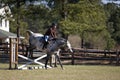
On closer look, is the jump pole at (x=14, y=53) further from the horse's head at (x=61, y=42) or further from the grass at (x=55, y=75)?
the horse's head at (x=61, y=42)

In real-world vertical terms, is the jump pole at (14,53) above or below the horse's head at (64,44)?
below

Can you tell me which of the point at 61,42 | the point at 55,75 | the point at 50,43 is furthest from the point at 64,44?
the point at 55,75

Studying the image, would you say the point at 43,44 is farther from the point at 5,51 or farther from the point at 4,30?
the point at 4,30

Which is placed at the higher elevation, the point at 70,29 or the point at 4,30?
the point at 70,29

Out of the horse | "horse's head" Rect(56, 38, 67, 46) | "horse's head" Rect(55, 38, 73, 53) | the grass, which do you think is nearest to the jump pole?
the horse

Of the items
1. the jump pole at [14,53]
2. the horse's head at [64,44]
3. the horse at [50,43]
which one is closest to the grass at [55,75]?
the jump pole at [14,53]

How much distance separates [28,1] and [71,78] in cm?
2710

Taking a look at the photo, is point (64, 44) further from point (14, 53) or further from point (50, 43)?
point (14, 53)

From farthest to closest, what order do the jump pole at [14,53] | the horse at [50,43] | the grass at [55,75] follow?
the horse at [50,43] < the jump pole at [14,53] < the grass at [55,75]

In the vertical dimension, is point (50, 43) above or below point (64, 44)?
below

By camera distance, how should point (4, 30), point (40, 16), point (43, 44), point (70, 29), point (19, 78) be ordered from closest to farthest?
point (19, 78), point (43, 44), point (70, 29), point (40, 16), point (4, 30)

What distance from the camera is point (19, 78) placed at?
1603 centimetres

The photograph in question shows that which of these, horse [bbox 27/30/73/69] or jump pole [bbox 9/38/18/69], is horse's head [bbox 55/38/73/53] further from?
jump pole [bbox 9/38/18/69]

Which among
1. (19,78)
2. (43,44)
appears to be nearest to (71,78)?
(19,78)
